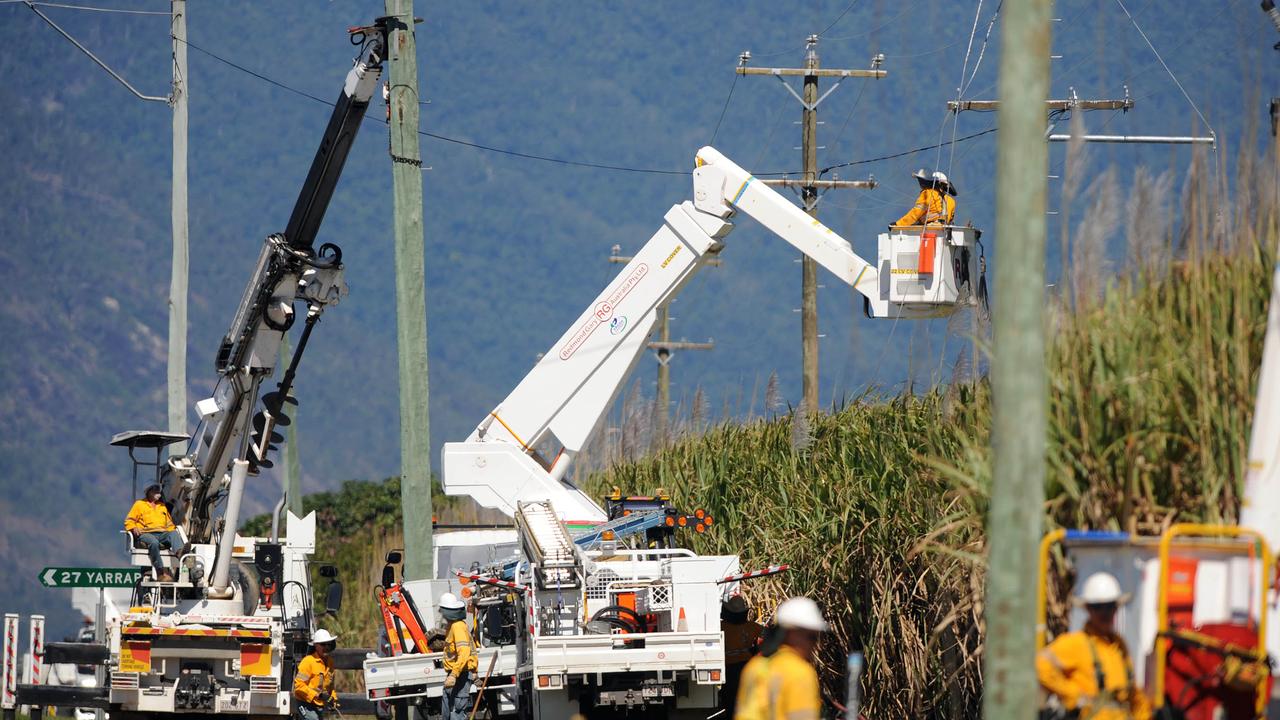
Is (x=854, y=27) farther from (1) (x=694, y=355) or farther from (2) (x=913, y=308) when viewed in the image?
(2) (x=913, y=308)

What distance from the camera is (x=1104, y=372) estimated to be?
33.2 ft

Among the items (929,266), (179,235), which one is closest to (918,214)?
(929,266)

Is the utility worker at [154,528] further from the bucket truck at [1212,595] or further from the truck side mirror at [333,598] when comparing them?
the bucket truck at [1212,595]

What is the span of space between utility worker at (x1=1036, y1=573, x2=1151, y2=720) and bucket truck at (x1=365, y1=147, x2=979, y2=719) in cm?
593

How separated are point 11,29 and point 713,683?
195337mm

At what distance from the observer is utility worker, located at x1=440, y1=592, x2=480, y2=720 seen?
56.3ft

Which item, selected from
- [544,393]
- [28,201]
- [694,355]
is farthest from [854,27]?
[544,393]

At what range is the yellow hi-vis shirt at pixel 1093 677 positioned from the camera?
29.0 feet

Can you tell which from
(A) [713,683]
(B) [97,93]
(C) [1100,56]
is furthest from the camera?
(B) [97,93]

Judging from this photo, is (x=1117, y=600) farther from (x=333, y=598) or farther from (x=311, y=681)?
(x=333, y=598)

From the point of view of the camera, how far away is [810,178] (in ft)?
105

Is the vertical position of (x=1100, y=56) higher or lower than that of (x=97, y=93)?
lower

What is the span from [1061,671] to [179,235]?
2318 centimetres

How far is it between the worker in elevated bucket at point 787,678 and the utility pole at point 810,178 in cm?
2189
